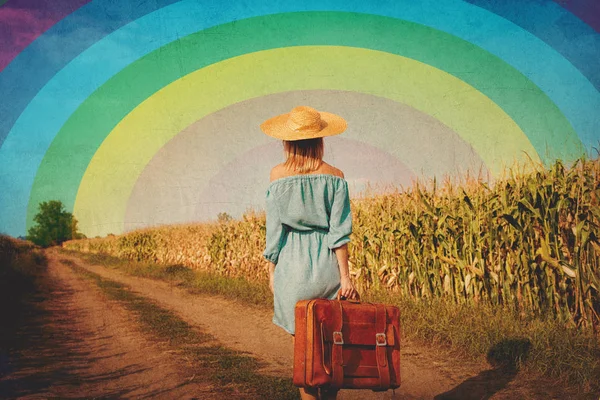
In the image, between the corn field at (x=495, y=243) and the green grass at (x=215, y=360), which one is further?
the corn field at (x=495, y=243)

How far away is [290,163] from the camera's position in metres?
3.04

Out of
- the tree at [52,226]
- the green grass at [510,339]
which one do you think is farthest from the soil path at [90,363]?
the tree at [52,226]

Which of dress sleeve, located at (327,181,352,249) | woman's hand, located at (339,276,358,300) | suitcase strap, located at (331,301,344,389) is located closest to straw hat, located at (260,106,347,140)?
dress sleeve, located at (327,181,352,249)

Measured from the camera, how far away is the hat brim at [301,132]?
9.90 feet

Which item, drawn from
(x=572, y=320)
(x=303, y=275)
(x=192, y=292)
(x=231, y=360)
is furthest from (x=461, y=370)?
(x=192, y=292)

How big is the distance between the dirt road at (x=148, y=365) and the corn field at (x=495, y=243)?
66.2 inches

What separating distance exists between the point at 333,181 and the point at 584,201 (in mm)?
4185

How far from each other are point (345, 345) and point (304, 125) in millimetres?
1348

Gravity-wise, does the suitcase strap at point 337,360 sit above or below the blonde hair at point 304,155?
below

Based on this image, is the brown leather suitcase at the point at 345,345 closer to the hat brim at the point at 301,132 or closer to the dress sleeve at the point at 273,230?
the dress sleeve at the point at 273,230

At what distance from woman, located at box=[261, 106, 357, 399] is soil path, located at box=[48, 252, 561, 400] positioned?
174 cm

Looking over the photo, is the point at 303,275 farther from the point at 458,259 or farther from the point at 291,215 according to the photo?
the point at 458,259

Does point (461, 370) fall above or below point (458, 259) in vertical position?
below

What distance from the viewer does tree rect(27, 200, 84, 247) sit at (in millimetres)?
84512
